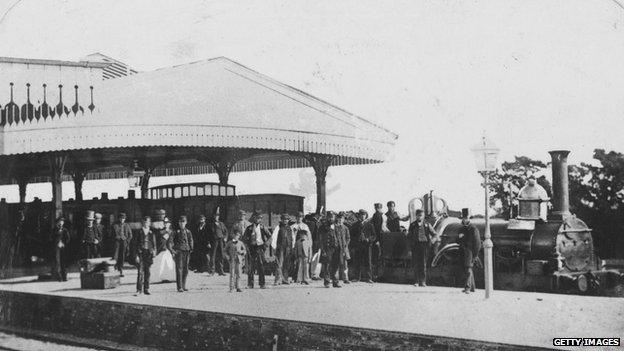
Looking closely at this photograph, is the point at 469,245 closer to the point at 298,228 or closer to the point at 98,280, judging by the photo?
the point at 298,228

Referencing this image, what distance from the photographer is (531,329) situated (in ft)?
24.2

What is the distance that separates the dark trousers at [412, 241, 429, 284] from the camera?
12078 millimetres

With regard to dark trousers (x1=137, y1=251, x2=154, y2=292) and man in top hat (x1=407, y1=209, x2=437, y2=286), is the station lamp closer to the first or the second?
dark trousers (x1=137, y1=251, x2=154, y2=292)

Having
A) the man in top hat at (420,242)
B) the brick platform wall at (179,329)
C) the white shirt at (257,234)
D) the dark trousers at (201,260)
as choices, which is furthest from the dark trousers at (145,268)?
the man in top hat at (420,242)

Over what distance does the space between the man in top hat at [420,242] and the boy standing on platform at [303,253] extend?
2.05m

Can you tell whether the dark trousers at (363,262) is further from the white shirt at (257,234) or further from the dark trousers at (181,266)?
the dark trousers at (181,266)

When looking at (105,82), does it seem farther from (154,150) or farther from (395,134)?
(395,134)

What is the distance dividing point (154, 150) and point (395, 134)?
652 centimetres

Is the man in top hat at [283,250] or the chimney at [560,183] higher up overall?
the chimney at [560,183]

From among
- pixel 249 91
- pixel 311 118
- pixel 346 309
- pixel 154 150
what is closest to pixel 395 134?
pixel 311 118

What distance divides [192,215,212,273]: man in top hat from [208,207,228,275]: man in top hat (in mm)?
114

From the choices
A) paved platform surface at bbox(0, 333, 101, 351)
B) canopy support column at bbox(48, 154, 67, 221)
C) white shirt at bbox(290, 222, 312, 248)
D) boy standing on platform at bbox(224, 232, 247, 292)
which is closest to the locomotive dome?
white shirt at bbox(290, 222, 312, 248)

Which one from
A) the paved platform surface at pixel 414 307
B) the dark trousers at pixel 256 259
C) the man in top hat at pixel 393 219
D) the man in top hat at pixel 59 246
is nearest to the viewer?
the paved platform surface at pixel 414 307

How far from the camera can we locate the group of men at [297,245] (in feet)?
Result: 39.2
